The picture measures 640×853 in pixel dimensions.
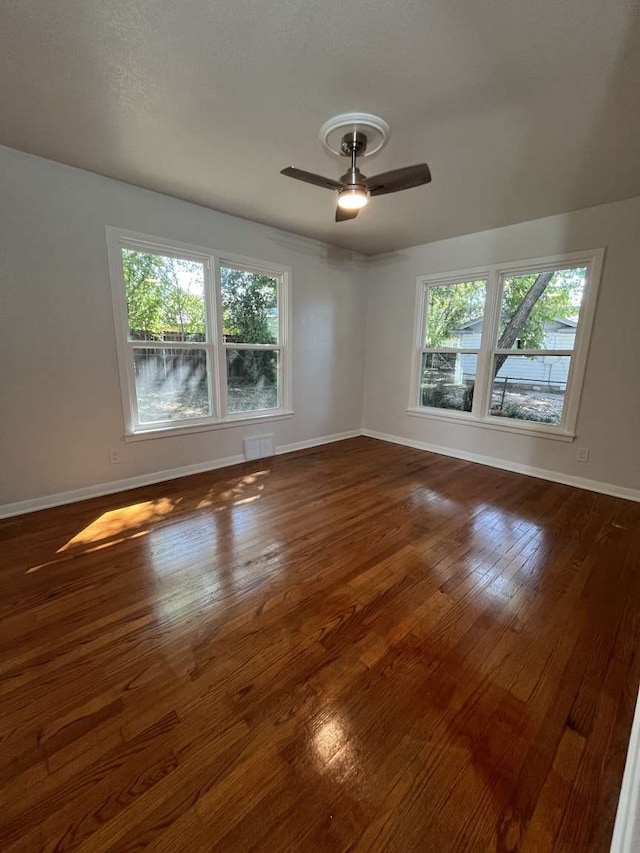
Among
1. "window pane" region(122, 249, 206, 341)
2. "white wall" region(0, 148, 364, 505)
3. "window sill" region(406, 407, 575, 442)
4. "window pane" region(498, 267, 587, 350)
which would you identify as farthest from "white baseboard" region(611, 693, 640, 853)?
"window pane" region(122, 249, 206, 341)

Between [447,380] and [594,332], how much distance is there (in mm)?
1577

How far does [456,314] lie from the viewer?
4.33 metres

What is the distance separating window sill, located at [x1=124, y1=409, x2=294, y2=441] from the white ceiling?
215cm

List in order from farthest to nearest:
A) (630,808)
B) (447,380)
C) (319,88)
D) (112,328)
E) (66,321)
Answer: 1. (447,380)
2. (112,328)
3. (66,321)
4. (319,88)
5. (630,808)

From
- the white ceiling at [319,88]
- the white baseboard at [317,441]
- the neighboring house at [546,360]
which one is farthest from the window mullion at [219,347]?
the neighboring house at [546,360]

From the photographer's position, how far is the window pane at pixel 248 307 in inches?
148

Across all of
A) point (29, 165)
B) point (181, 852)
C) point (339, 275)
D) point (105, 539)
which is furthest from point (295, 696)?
point (339, 275)

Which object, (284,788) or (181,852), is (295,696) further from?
(181,852)

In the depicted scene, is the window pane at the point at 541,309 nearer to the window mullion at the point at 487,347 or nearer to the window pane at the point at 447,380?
the window mullion at the point at 487,347

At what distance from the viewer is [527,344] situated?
12.4ft

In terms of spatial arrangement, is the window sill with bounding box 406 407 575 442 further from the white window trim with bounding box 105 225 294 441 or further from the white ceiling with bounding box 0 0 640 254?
the white ceiling with bounding box 0 0 640 254

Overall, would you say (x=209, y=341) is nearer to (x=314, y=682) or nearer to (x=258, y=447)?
(x=258, y=447)

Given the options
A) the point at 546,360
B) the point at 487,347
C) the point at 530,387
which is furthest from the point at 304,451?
the point at 546,360

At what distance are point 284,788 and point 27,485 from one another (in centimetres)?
292
